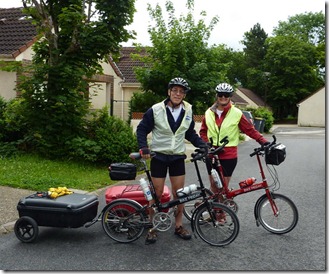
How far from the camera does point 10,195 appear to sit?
7.36m

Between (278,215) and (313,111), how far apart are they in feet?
162

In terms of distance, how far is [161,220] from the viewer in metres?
5.11

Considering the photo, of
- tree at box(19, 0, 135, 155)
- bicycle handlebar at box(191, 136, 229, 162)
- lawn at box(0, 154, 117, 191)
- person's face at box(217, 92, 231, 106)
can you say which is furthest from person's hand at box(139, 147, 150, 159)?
tree at box(19, 0, 135, 155)

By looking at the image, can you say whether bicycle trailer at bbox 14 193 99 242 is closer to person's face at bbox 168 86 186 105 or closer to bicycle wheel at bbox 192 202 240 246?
bicycle wheel at bbox 192 202 240 246

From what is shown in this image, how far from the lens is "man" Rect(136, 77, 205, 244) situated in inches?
202

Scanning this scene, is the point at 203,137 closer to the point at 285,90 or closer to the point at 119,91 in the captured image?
the point at 119,91

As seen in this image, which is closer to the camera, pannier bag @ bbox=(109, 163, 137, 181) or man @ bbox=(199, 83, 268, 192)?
pannier bag @ bbox=(109, 163, 137, 181)

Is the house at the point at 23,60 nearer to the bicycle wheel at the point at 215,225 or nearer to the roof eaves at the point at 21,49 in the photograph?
the roof eaves at the point at 21,49

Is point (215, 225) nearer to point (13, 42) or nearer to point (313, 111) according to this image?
point (13, 42)

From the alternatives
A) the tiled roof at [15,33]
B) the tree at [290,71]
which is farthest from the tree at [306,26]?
the tiled roof at [15,33]

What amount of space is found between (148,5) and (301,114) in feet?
122

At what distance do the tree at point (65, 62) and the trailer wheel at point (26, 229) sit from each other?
596 cm

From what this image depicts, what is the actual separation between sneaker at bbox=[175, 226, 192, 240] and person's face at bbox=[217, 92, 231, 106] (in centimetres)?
171

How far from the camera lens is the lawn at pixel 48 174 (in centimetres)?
827
